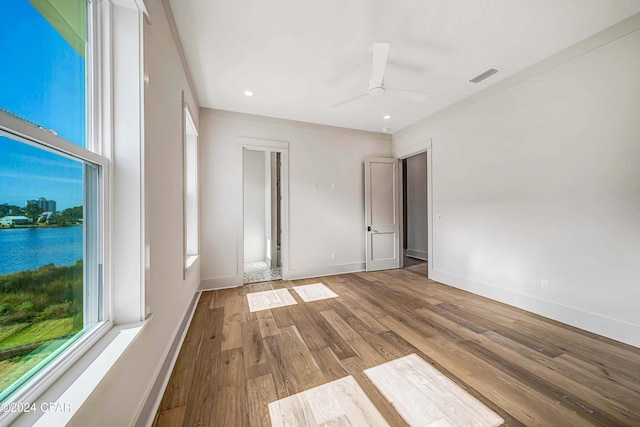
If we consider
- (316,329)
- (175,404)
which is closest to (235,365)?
(175,404)

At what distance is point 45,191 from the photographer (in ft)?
2.87

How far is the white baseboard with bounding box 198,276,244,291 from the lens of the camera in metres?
3.71

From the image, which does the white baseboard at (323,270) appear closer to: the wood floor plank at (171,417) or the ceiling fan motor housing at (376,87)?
the wood floor plank at (171,417)

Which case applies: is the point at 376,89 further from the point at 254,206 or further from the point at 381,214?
the point at 254,206

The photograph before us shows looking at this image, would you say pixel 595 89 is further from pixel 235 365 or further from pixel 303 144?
pixel 235 365

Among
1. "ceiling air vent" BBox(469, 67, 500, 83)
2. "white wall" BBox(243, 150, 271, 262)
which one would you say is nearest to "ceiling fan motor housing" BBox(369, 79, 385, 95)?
"ceiling air vent" BBox(469, 67, 500, 83)

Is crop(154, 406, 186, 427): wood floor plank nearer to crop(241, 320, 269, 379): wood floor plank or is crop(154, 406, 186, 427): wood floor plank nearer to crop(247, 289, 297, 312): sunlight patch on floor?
crop(241, 320, 269, 379): wood floor plank

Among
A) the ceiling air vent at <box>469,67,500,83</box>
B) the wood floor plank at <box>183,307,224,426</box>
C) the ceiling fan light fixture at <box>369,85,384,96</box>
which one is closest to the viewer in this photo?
the wood floor plank at <box>183,307,224,426</box>

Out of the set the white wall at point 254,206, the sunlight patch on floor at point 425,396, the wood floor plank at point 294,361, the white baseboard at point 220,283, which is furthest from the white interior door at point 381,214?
the sunlight patch on floor at point 425,396

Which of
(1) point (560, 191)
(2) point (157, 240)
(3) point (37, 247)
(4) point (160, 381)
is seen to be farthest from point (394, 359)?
(1) point (560, 191)

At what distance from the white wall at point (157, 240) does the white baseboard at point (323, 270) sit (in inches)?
82.2

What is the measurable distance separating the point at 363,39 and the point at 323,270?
3550 millimetres

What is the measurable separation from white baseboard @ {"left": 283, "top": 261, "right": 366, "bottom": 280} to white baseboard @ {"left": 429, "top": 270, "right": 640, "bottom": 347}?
5.89ft

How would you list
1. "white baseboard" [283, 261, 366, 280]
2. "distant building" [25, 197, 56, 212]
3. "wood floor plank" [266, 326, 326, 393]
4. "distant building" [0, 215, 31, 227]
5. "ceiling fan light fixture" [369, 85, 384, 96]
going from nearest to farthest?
1. "distant building" [0, 215, 31, 227]
2. "distant building" [25, 197, 56, 212]
3. "wood floor plank" [266, 326, 326, 393]
4. "ceiling fan light fixture" [369, 85, 384, 96]
5. "white baseboard" [283, 261, 366, 280]
